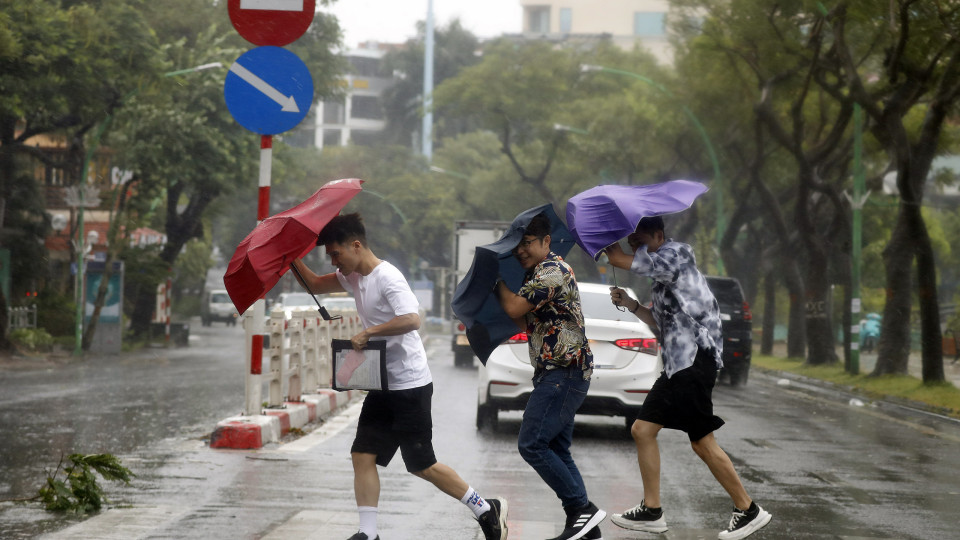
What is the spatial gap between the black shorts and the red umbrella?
0.76m

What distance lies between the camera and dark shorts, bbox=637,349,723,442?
6.70 metres

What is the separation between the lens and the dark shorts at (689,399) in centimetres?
670

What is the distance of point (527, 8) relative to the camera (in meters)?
103

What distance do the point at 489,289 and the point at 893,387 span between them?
1638 centimetres

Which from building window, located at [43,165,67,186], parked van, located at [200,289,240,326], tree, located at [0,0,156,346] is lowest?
parked van, located at [200,289,240,326]

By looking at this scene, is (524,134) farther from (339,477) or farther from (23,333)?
(339,477)

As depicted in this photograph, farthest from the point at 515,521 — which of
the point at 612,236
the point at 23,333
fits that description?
the point at 23,333

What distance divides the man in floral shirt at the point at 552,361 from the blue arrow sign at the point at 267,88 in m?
4.20

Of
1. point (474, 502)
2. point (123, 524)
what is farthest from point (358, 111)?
point (474, 502)

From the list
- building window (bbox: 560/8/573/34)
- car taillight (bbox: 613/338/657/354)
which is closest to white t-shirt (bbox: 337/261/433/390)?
car taillight (bbox: 613/338/657/354)

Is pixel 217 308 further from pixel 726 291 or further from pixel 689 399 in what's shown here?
pixel 689 399

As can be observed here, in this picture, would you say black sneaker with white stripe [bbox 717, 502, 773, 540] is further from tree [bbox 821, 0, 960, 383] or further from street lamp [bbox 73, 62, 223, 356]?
street lamp [bbox 73, 62, 223, 356]

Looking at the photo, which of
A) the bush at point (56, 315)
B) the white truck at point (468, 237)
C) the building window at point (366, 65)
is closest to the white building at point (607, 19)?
the building window at point (366, 65)

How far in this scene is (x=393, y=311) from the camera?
20.7ft
